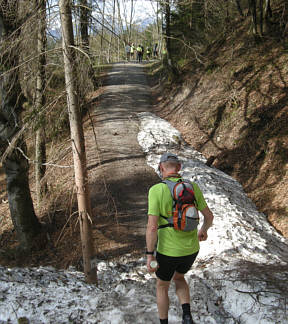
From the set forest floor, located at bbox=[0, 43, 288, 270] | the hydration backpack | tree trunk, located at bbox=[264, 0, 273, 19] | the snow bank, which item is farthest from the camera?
tree trunk, located at bbox=[264, 0, 273, 19]

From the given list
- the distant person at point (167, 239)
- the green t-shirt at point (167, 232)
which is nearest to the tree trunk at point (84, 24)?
the distant person at point (167, 239)

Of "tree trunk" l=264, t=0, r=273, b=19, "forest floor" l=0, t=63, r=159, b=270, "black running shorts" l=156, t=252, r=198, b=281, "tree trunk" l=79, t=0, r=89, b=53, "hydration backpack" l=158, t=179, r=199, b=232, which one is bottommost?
"forest floor" l=0, t=63, r=159, b=270

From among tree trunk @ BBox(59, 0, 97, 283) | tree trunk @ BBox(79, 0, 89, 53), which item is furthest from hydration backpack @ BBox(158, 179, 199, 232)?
tree trunk @ BBox(79, 0, 89, 53)

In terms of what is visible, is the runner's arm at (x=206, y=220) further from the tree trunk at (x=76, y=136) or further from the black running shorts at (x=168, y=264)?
the tree trunk at (x=76, y=136)

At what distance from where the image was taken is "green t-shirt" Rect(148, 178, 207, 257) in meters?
3.07

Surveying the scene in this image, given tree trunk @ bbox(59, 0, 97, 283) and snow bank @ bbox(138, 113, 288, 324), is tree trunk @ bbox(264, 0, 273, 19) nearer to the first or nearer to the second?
snow bank @ bbox(138, 113, 288, 324)

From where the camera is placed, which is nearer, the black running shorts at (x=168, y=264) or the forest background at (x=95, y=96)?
the black running shorts at (x=168, y=264)

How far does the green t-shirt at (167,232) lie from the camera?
307 centimetres

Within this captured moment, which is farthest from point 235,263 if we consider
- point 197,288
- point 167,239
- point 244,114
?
point 244,114

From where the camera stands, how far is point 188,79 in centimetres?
1620

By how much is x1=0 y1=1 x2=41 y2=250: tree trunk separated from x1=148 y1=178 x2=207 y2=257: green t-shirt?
141 inches

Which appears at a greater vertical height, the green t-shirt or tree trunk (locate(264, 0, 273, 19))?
tree trunk (locate(264, 0, 273, 19))

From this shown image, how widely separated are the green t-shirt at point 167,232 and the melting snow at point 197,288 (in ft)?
3.77

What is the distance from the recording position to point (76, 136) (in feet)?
14.0
